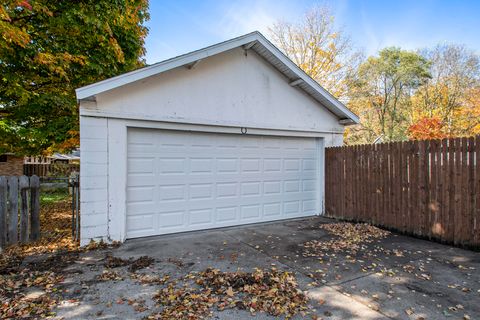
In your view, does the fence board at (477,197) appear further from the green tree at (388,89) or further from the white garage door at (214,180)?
the green tree at (388,89)

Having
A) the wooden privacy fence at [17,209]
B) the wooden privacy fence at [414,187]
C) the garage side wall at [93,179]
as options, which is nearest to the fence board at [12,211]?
the wooden privacy fence at [17,209]

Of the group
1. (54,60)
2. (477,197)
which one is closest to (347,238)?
(477,197)

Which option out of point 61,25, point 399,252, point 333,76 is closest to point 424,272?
point 399,252

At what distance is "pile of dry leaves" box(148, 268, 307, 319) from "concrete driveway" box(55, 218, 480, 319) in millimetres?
117

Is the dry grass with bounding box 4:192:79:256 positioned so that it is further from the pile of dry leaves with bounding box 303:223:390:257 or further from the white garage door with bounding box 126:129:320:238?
the pile of dry leaves with bounding box 303:223:390:257

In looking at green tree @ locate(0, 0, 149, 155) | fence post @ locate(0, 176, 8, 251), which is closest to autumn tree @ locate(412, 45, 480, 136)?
green tree @ locate(0, 0, 149, 155)

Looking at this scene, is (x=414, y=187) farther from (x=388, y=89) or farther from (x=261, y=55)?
(x=388, y=89)

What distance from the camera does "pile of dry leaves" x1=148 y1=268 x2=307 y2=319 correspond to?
2.88m

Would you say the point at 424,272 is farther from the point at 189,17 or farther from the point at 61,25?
the point at 189,17

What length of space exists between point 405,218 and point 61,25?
8.76m

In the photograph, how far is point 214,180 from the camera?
6.35 metres

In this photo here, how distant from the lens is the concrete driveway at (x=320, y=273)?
2914 millimetres

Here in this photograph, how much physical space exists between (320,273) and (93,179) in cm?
412

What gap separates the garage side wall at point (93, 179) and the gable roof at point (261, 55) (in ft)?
1.90
